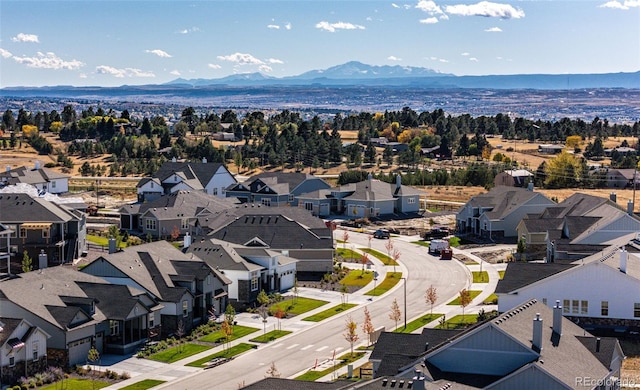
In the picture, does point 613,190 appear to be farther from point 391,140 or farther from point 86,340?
point 86,340

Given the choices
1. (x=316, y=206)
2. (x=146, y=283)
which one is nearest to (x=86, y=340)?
(x=146, y=283)

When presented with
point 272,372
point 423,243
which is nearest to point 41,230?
point 423,243

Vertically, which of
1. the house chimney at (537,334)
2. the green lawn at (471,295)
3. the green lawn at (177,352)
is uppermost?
the house chimney at (537,334)

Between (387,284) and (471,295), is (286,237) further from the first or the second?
(471,295)

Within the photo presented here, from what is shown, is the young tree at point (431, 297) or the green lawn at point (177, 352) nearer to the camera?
the green lawn at point (177, 352)

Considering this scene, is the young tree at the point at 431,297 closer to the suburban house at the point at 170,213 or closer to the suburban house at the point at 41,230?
the suburban house at the point at 41,230

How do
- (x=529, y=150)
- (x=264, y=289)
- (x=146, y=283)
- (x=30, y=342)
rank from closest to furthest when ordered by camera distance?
(x=30, y=342) < (x=146, y=283) < (x=264, y=289) < (x=529, y=150)

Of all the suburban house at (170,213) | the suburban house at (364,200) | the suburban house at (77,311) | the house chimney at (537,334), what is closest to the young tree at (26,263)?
the suburban house at (77,311)
